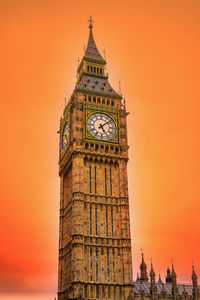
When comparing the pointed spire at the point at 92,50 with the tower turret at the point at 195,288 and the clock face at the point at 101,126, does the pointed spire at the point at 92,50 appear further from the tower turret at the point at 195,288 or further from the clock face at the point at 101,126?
the tower turret at the point at 195,288

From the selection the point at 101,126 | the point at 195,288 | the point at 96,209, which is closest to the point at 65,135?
the point at 101,126

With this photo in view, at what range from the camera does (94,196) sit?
234ft

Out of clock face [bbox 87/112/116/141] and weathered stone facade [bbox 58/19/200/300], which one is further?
clock face [bbox 87/112/116/141]

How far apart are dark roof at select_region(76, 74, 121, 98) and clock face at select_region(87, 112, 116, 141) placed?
520 centimetres

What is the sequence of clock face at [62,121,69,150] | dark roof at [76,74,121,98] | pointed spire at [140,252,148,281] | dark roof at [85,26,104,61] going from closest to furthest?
1. clock face at [62,121,69,150]
2. dark roof at [76,74,121,98]
3. pointed spire at [140,252,148,281]
4. dark roof at [85,26,104,61]

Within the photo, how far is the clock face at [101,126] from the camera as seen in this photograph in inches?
3013

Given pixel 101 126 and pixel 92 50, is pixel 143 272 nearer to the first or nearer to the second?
pixel 101 126

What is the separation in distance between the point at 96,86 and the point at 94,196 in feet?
75.8

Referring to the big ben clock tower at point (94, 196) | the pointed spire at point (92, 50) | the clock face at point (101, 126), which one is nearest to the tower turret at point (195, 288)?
the big ben clock tower at point (94, 196)

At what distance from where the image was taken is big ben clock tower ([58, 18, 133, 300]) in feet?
214

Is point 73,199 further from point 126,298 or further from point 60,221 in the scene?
point 126,298

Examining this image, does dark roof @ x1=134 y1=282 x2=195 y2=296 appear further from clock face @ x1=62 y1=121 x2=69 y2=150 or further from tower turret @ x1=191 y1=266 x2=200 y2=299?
clock face @ x1=62 y1=121 x2=69 y2=150

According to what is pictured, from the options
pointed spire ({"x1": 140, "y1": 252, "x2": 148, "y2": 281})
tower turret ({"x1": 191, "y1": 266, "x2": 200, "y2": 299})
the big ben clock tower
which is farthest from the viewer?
pointed spire ({"x1": 140, "y1": 252, "x2": 148, "y2": 281})

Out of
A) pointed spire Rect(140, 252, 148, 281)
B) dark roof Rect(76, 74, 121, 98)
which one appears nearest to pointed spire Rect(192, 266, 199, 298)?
pointed spire Rect(140, 252, 148, 281)
